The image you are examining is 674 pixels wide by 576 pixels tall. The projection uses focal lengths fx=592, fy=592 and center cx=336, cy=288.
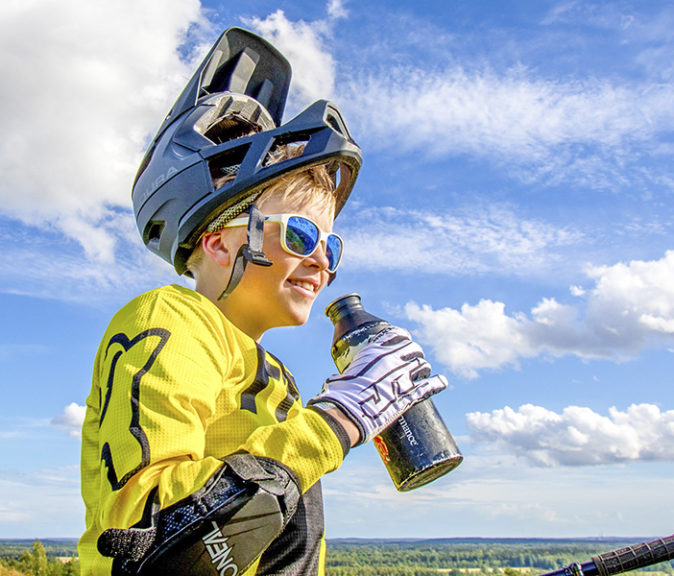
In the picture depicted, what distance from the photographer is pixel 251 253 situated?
3.75 meters

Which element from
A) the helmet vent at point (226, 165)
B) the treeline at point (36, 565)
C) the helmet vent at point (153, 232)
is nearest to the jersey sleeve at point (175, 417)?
the helmet vent at point (226, 165)

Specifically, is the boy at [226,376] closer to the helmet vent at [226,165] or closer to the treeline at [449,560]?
the helmet vent at [226,165]

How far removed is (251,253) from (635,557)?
152 inches

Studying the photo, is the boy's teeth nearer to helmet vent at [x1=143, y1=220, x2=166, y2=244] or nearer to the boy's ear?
the boy's ear

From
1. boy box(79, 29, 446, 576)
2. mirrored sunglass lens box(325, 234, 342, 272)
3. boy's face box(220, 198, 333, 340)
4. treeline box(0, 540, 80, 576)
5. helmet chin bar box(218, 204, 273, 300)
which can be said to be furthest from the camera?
treeline box(0, 540, 80, 576)

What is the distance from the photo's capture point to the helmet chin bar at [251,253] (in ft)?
12.3

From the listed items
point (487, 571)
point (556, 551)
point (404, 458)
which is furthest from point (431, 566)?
point (404, 458)

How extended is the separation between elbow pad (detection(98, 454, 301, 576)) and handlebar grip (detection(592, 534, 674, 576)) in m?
3.19

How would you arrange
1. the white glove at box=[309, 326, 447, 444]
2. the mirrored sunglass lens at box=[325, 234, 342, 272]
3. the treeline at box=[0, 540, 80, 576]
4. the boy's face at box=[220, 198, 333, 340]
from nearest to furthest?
the white glove at box=[309, 326, 447, 444]
the boy's face at box=[220, 198, 333, 340]
the mirrored sunglass lens at box=[325, 234, 342, 272]
the treeline at box=[0, 540, 80, 576]

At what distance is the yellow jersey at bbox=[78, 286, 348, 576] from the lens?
8.18ft

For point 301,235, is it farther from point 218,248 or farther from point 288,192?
point 218,248

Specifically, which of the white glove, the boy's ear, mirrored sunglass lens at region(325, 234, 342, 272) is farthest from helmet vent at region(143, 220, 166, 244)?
the white glove

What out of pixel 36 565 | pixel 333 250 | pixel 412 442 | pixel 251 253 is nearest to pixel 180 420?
pixel 251 253

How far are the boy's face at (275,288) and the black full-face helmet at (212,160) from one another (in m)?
0.26
